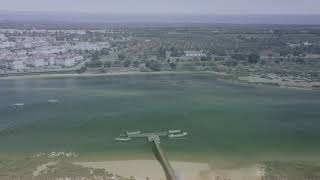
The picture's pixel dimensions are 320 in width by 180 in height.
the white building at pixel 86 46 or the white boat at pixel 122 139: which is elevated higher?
the white building at pixel 86 46

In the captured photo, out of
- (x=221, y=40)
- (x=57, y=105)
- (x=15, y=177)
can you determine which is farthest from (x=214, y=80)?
(x=221, y=40)

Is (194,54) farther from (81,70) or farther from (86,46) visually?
(86,46)

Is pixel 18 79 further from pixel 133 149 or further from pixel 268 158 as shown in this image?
pixel 268 158

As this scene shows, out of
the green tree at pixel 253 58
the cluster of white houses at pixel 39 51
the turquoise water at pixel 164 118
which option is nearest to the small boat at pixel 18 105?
the turquoise water at pixel 164 118

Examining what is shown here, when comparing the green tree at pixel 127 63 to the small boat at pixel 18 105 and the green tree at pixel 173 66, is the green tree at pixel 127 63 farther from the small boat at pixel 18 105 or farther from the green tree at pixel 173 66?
the small boat at pixel 18 105

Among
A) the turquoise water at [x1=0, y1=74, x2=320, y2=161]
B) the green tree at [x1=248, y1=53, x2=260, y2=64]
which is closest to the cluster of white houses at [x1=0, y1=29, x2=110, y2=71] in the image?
the turquoise water at [x1=0, y1=74, x2=320, y2=161]

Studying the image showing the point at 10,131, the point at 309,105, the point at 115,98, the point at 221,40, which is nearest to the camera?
the point at 10,131

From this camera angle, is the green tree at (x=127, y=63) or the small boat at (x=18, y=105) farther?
the green tree at (x=127, y=63)
